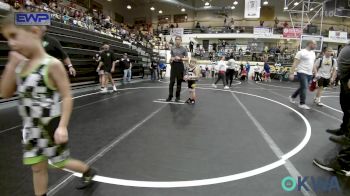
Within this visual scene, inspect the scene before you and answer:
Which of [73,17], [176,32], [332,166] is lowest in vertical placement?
[332,166]

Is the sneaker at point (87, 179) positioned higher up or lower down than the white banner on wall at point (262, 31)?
lower down

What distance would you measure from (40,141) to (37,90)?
37 centimetres

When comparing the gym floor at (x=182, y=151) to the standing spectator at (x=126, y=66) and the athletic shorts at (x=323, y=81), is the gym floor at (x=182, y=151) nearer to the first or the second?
the athletic shorts at (x=323, y=81)

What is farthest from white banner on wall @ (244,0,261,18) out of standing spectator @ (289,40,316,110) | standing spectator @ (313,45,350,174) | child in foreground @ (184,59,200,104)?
standing spectator @ (313,45,350,174)

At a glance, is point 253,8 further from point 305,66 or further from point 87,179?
point 87,179

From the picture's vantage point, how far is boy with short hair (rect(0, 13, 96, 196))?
2037mm

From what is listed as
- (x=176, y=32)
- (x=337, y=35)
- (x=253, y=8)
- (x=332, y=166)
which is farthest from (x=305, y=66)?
(x=337, y=35)

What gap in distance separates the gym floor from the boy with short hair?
0.79 m

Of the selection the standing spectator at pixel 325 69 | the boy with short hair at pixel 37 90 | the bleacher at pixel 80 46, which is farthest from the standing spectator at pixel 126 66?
the boy with short hair at pixel 37 90

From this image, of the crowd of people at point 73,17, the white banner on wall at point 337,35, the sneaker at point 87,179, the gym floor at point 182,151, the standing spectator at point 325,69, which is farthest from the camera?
the white banner on wall at point 337,35

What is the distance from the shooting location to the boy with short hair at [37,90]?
2037 millimetres

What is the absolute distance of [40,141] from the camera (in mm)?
2133

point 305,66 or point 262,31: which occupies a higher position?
point 262,31

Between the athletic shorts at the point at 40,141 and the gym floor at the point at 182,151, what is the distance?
72cm
